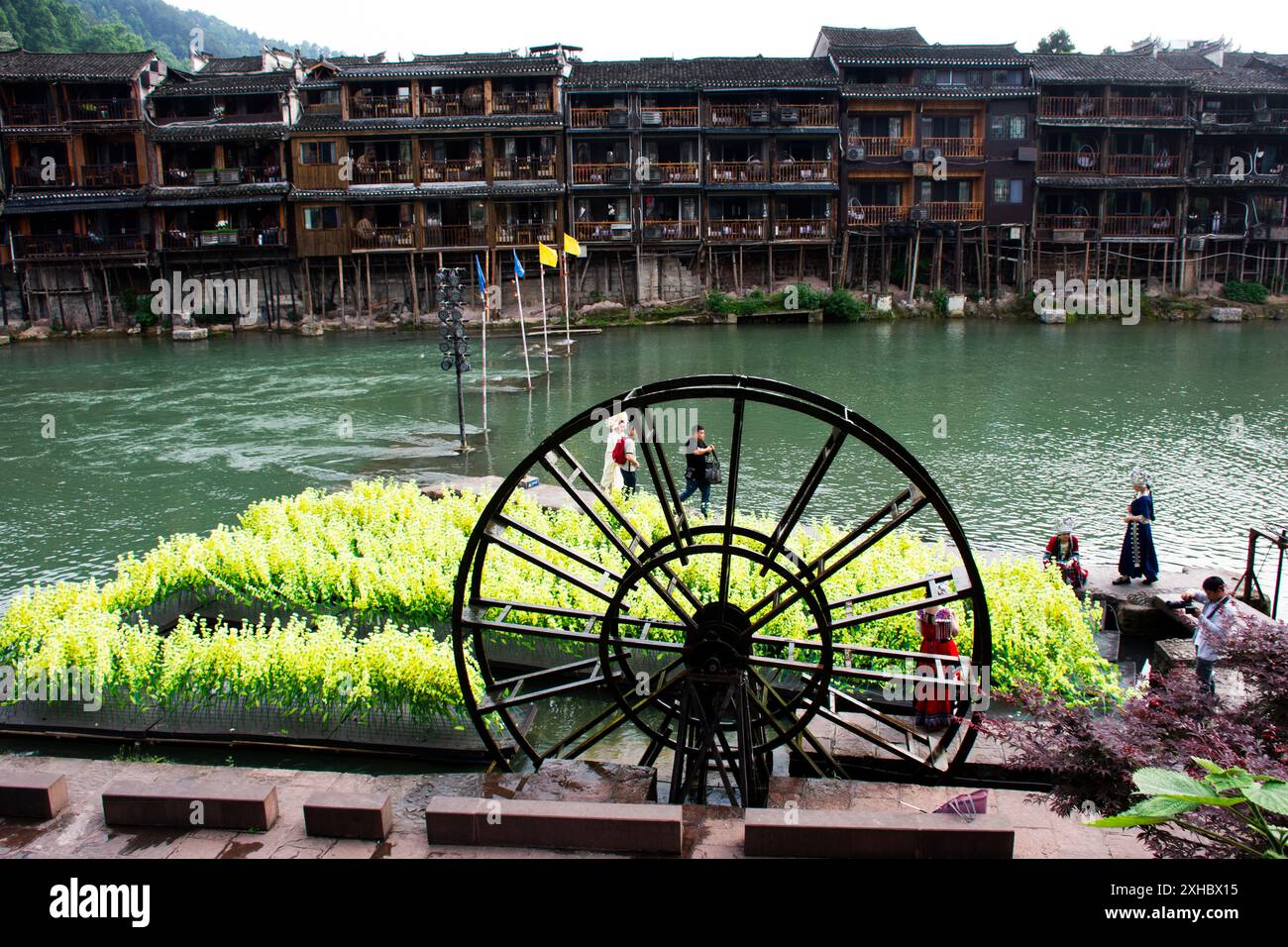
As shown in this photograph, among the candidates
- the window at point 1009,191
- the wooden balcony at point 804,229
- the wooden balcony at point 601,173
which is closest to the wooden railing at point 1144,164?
the window at point 1009,191

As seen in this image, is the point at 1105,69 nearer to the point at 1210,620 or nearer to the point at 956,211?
the point at 956,211

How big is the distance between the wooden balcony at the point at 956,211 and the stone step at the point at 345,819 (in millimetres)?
46820

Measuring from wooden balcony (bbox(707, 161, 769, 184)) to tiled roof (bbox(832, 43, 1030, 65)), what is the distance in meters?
6.01

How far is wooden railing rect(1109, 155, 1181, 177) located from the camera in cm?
5019

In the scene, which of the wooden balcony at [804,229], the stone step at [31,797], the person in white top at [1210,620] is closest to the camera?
Result: the stone step at [31,797]

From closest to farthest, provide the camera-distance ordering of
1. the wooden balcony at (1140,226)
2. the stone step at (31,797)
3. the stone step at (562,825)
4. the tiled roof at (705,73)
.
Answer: the stone step at (562,825), the stone step at (31,797), the tiled roof at (705,73), the wooden balcony at (1140,226)

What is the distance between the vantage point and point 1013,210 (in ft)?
164

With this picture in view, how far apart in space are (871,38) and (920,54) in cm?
307

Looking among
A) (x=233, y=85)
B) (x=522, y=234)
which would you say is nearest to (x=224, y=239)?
(x=233, y=85)

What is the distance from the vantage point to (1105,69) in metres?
49.7

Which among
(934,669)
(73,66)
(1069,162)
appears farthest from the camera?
(1069,162)

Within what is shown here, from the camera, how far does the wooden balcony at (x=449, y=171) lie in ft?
162

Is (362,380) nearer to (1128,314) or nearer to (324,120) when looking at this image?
(324,120)

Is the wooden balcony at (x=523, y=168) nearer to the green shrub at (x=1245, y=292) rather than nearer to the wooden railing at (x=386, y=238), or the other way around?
the wooden railing at (x=386, y=238)
